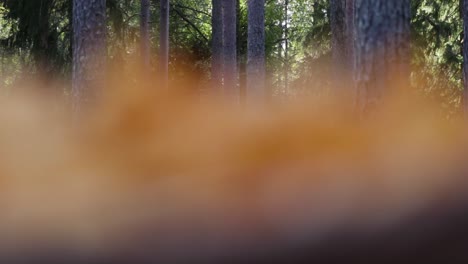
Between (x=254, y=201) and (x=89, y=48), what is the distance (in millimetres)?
3909

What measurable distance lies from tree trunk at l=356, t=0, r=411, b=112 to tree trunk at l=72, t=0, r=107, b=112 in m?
4.72

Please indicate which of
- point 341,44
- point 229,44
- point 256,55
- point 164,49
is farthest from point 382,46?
point 164,49

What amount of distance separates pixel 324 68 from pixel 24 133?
32.7 feet

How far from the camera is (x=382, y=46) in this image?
700 cm

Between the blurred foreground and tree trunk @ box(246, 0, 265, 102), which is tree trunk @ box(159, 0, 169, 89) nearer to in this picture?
tree trunk @ box(246, 0, 265, 102)

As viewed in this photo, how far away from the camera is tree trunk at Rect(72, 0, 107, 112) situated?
10.3m

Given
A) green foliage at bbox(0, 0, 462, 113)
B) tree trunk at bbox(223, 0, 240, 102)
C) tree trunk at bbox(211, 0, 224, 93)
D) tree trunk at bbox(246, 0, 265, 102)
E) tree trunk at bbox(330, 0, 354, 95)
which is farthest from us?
tree trunk at bbox(211, 0, 224, 93)

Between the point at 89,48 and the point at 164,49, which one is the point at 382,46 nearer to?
the point at 89,48

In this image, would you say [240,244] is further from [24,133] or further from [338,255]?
[24,133]

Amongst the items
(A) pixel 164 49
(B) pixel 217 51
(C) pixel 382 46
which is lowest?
(C) pixel 382 46

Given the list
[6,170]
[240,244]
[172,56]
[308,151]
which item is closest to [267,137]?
[308,151]

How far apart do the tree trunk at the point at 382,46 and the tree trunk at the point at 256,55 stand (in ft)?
29.5

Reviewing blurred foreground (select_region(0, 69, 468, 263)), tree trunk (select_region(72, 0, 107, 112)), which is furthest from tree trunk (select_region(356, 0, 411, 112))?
tree trunk (select_region(72, 0, 107, 112))

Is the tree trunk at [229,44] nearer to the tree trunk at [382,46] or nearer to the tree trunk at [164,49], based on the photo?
the tree trunk at [164,49]
